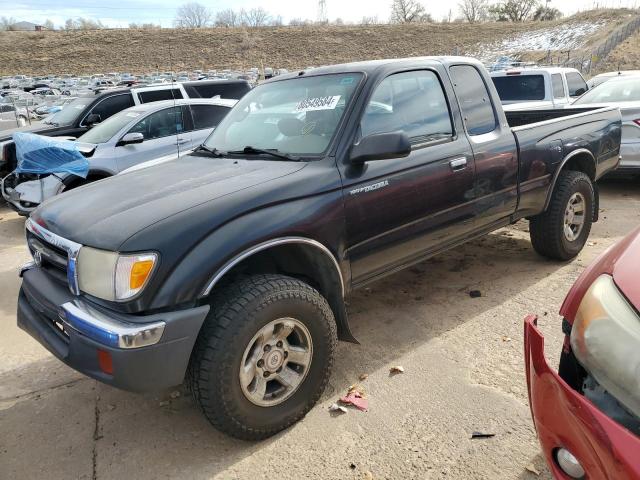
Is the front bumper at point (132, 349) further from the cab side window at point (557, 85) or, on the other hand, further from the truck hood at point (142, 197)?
the cab side window at point (557, 85)

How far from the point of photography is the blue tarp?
21.3 feet

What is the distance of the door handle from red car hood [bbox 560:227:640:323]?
1605 mm

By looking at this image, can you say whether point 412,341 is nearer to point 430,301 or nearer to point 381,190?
point 430,301

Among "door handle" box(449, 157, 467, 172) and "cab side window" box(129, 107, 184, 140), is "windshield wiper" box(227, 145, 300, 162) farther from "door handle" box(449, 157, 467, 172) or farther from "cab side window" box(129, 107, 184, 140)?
"cab side window" box(129, 107, 184, 140)

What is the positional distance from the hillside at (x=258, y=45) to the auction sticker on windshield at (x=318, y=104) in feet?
170

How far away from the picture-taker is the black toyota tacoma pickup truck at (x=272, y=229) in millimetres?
2352

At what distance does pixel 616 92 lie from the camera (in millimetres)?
8297

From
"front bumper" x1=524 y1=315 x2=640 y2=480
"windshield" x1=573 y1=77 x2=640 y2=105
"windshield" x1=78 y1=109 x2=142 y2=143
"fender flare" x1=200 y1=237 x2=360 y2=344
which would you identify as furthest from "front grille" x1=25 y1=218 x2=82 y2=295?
"windshield" x1=573 y1=77 x2=640 y2=105

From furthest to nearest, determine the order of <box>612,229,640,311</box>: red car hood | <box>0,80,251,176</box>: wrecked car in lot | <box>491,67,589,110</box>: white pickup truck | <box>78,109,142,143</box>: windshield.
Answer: <box>491,67,589,110</box>: white pickup truck < <box>0,80,251,176</box>: wrecked car in lot < <box>78,109,142,143</box>: windshield < <box>612,229,640,311</box>: red car hood

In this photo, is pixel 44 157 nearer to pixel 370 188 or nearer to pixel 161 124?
pixel 161 124

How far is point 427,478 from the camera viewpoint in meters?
2.43

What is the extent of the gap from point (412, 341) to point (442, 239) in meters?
0.76

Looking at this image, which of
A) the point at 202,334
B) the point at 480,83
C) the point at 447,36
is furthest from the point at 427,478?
the point at 447,36

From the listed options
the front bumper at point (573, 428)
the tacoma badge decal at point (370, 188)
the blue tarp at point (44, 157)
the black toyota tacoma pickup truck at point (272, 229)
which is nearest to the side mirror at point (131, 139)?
the blue tarp at point (44, 157)
